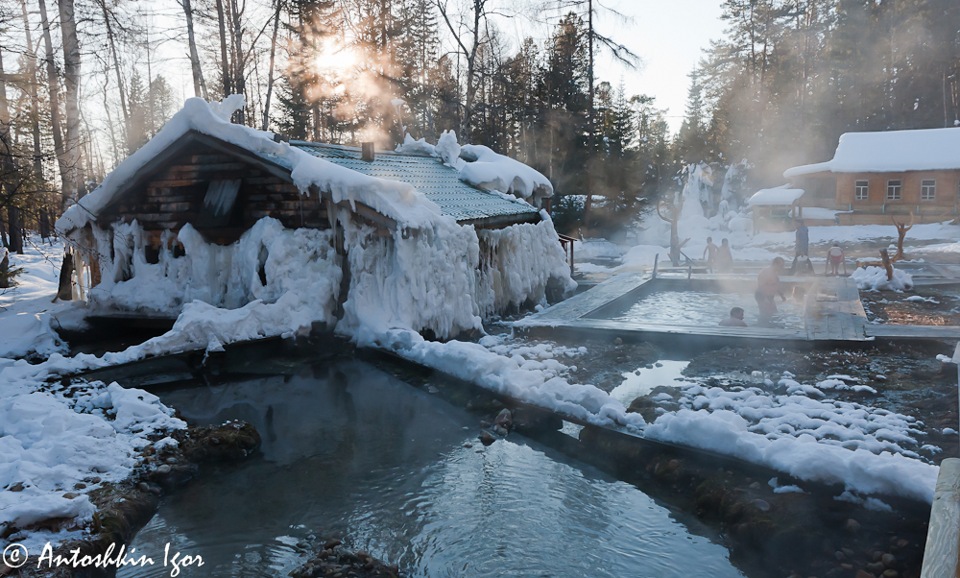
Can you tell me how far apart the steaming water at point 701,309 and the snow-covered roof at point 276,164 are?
4.74 metres

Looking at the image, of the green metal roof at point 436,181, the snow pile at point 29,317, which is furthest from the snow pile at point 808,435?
the snow pile at point 29,317

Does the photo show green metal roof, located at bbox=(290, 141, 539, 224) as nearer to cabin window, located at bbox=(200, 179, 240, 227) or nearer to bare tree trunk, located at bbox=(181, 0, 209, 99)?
cabin window, located at bbox=(200, 179, 240, 227)

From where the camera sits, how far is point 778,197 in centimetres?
3594

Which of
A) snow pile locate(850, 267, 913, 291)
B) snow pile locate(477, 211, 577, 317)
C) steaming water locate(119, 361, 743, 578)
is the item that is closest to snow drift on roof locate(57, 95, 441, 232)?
snow pile locate(477, 211, 577, 317)

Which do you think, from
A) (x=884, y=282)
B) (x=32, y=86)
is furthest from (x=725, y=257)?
(x=32, y=86)

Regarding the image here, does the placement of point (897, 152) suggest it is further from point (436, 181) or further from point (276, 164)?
point (276, 164)

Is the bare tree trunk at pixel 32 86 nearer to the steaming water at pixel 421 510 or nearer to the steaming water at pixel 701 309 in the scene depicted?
the steaming water at pixel 421 510

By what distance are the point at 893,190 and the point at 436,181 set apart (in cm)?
3031

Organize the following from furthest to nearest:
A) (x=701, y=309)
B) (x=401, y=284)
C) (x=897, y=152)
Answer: (x=897, y=152), (x=701, y=309), (x=401, y=284)

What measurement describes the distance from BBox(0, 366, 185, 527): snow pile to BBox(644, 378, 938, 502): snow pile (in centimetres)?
531

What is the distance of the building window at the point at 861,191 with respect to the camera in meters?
35.1

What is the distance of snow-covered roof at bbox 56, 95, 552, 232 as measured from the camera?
411 inches

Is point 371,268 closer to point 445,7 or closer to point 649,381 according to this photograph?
point 649,381

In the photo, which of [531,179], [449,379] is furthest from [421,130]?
[449,379]
